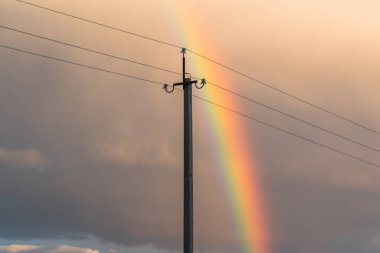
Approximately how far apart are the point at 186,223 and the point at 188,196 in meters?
1.30

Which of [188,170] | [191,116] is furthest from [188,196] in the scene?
[191,116]

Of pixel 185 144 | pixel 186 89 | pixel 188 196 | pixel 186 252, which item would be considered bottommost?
pixel 186 252

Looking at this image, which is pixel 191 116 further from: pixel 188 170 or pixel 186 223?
pixel 186 223

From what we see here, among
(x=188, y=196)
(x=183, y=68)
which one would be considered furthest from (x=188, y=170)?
(x=183, y=68)

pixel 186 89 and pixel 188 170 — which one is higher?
pixel 186 89

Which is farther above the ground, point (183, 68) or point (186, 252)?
point (183, 68)

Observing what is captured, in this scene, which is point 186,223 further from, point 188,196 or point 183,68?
point 183,68

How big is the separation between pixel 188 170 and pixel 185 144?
137cm

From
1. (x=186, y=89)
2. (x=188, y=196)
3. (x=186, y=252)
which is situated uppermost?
(x=186, y=89)

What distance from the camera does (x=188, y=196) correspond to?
1198 inches

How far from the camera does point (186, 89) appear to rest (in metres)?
32.5

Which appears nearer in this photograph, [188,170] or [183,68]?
[188,170]

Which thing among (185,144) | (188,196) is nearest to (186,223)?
(188,196)

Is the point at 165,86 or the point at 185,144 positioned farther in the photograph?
the point at 165,86
